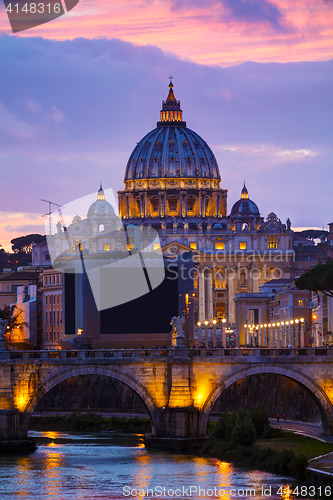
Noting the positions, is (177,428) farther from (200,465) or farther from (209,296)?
(209,296)

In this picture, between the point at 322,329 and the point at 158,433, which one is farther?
the point at 322,329

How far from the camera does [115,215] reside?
183625mm

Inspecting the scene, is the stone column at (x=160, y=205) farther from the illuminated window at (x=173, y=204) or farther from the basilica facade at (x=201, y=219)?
the illuminated window at (x=173, y=204)

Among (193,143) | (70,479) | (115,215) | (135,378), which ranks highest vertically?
(193,143)

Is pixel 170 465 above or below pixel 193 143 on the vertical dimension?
below

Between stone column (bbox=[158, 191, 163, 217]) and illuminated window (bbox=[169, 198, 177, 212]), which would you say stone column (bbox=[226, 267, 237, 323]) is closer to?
stone column (bbox=[158, 191, 163, 217])

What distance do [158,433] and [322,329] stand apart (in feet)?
98.9

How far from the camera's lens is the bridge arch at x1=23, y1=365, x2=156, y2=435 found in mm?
57125

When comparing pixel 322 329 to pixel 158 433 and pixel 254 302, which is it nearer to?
pixel 158 433

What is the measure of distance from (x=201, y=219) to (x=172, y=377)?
125 metres

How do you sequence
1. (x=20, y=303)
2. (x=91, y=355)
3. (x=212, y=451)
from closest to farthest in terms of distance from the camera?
(x=212, y=451) < (x=91, y=355) < (x=20, y=303)

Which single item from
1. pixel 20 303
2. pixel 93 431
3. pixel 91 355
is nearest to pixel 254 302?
pixel 20 303

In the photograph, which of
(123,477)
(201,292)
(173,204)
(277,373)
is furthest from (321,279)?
(173,204)

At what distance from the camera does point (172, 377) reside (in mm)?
57156
